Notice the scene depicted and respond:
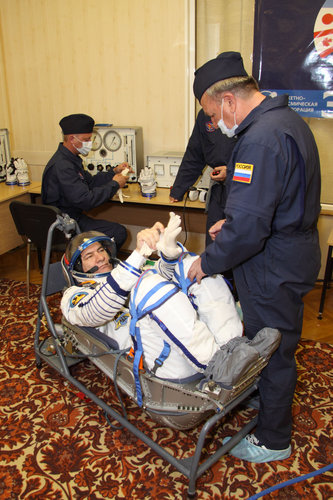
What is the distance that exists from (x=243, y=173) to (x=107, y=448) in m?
1.38

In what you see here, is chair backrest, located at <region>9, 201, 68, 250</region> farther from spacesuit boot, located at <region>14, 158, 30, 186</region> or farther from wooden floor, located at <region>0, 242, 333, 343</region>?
spacesuit boot, located at <region>14, 158, 30, 186</region>

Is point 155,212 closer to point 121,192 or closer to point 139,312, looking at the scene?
point 121,192

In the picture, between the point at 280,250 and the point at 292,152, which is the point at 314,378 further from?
the point at 292,152

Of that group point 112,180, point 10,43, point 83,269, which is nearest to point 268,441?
point 83,269

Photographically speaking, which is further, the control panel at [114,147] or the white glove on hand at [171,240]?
the control panel at [114,147]

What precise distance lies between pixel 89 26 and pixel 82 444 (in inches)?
131

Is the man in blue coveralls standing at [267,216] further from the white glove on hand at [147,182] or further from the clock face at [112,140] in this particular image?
the clock face at [112,140]

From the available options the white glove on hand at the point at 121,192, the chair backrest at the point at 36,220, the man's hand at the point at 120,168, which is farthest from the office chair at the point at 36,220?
the man's hand at the point at 120,168

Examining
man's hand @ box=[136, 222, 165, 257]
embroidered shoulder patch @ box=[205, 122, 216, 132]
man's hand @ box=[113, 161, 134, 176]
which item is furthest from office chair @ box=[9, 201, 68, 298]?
man's hand @ box=[136, 222, 165, 257]

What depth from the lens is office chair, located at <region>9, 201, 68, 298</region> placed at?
9.30 ft

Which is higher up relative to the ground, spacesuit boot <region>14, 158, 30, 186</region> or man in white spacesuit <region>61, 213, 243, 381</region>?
spacesuit boot <region>14, 158, 30, 186</region>

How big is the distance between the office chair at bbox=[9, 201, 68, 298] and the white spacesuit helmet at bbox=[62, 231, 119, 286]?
2.29ft

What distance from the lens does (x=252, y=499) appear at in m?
1.68

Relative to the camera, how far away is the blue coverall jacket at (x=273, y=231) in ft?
4.91
